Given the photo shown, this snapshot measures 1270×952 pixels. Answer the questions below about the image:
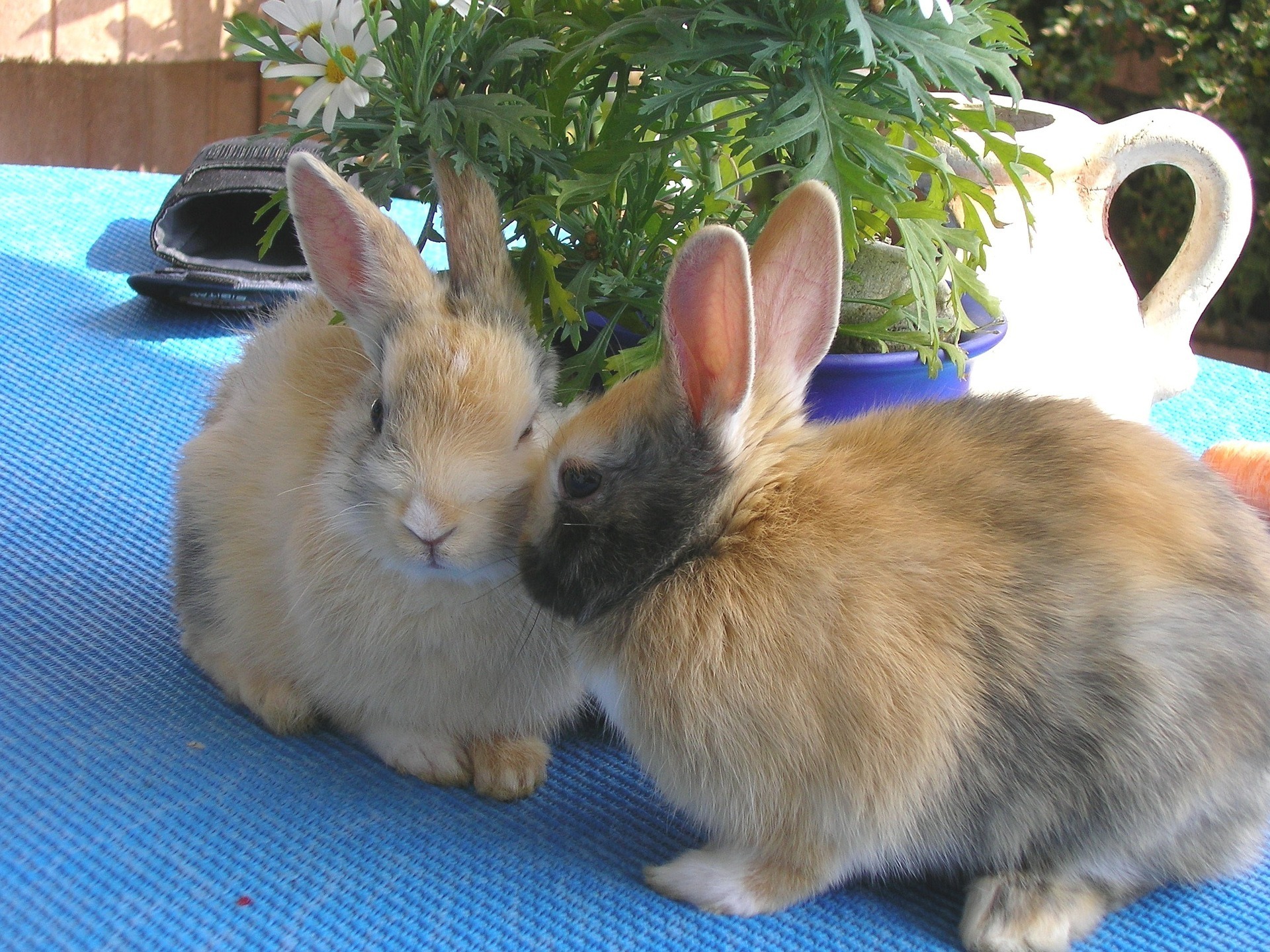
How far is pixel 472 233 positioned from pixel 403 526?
238 mm

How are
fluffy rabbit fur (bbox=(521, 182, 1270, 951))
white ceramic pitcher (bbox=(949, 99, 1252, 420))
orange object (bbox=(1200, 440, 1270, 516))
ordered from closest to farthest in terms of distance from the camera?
fluffy rabbit fur (bbox=(521, 182, 1270, 951)) → white ceramic pitcher (bbox=(949, 99, 1252, 420)) → orange object (bbox=(1200, 440, 1270, 516))

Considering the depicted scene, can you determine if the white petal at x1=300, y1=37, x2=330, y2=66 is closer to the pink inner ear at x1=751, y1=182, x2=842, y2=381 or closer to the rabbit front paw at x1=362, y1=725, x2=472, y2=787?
the pink inner ear at x1=751, y1=182, x2=842, y2=381

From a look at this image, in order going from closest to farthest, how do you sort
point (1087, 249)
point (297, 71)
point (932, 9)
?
point (932, 9) → point (297, 71) → point (1087, 249)

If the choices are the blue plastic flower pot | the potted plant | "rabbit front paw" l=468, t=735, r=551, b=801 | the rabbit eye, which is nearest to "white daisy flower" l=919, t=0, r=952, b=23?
the potted plant

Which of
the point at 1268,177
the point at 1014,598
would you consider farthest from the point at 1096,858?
the point at 1268,177

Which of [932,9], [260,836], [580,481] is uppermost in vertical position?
[932,9]

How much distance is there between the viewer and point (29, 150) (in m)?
2.56

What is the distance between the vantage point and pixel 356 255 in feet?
3.01

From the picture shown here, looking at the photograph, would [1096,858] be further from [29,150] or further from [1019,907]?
[29,150]

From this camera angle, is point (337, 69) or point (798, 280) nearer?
point (798, 280)

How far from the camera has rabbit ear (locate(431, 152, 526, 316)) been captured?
90 cm

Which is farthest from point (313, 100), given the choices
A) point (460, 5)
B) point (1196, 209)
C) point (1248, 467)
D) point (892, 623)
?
point (1248, 467)

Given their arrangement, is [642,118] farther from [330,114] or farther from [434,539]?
[434,539]

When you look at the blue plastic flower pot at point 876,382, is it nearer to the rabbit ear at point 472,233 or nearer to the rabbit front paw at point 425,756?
the rabbit ear at point 472,233
